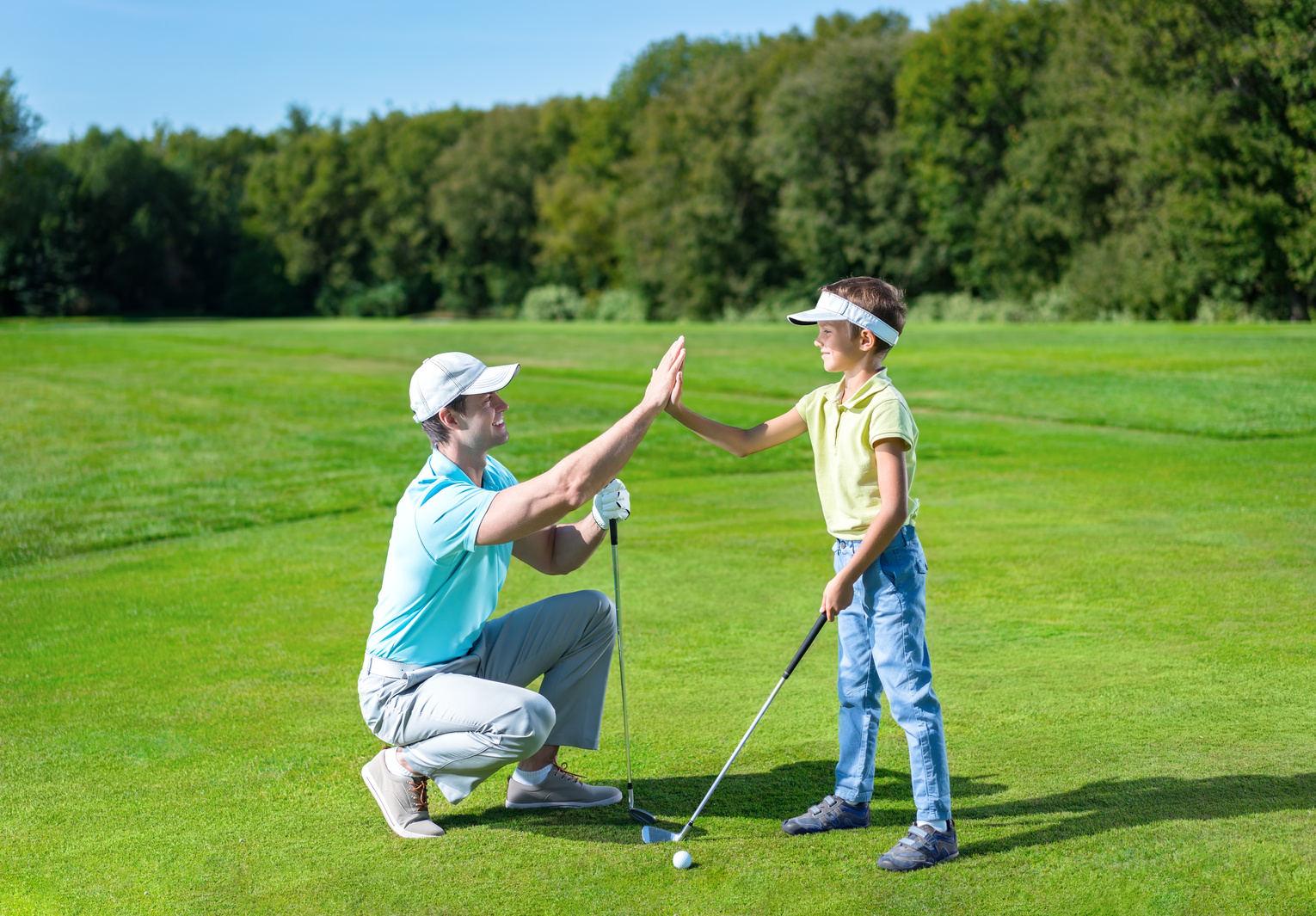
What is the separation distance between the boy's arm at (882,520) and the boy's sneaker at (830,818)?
2.44ft

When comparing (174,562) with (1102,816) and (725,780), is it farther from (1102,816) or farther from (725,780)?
(1102,816)

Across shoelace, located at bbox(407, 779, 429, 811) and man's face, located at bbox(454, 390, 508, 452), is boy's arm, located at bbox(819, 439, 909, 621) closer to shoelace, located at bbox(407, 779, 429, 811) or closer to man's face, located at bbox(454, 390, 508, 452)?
man's face, located at bbox(454, 390, 508, 452)

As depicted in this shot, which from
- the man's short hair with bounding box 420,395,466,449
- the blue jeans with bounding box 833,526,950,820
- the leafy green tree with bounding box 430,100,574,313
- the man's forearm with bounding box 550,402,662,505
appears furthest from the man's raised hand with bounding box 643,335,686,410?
the leafy green tree with bounding box 430,100,574,313

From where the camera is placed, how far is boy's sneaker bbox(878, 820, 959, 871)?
12.1 feet

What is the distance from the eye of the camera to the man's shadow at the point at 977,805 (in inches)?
158

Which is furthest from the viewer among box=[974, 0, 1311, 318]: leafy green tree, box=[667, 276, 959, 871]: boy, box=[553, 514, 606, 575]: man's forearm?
box=[974, 0, 1311, 318]: leafy green tree

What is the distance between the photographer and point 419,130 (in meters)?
92.1

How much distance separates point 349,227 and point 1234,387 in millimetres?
83094

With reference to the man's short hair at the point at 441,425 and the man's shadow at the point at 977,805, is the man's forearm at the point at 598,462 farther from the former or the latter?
the man's shadow at the point at 977,805

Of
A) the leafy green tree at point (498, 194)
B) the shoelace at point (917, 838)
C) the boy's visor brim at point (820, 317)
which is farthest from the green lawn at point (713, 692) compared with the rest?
the leafy green tree at point (498, 194)

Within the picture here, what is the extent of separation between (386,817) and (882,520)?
6.61 ft

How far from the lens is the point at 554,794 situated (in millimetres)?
4375

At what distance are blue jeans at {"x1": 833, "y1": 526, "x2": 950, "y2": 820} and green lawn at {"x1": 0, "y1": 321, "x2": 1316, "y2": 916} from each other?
0.22 meters

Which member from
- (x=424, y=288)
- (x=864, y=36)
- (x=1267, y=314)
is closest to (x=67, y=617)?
(x=1267, y=314)
